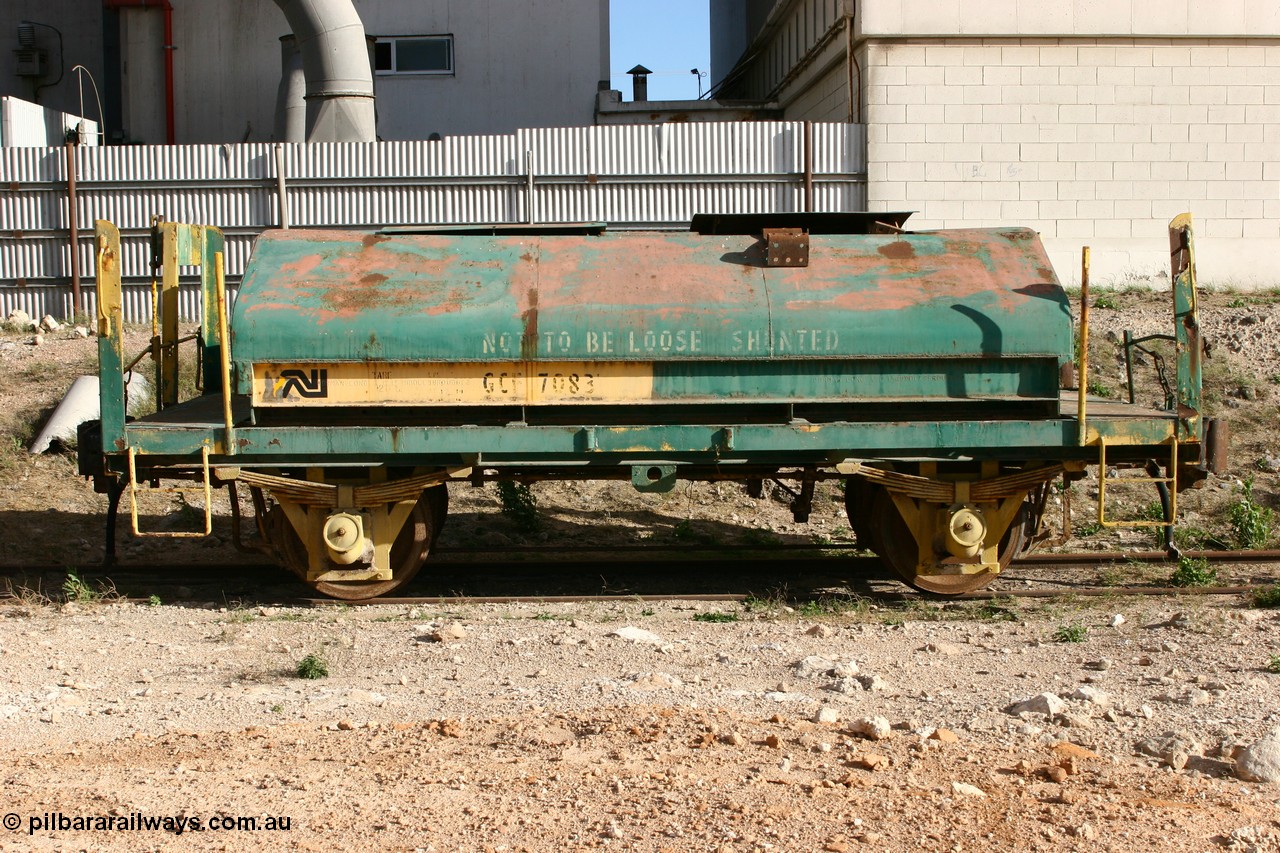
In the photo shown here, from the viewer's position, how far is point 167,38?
22.9 m

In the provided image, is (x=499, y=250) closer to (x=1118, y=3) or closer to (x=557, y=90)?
(x=1118, y=3)

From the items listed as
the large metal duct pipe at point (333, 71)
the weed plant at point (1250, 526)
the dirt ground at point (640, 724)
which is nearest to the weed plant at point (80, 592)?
the dirt ground at point (640, 724)

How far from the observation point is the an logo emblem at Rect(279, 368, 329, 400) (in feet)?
24.8

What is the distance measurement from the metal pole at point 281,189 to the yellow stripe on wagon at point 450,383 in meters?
10.1

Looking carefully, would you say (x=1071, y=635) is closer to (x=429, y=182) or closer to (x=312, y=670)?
(x=312, y=670)

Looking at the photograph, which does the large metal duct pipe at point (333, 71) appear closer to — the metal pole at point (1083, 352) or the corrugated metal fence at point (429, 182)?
the corrugated metal fence at point (429, 182)

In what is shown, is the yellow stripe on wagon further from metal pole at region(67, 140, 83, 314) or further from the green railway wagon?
metal pole at region(67, 140, 83, 314)

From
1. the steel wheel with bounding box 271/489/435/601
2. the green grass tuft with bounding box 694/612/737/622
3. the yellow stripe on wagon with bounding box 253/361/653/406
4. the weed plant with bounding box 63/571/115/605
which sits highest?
the yellow stripe on wagon with bounding box 253/361/653/406

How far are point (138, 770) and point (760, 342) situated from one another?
4176 mm

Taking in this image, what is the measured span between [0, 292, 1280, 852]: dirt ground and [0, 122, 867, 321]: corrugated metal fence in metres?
8.66

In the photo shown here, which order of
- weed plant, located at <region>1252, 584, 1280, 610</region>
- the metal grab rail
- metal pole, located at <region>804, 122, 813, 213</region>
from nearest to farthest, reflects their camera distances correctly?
the metal grab rail < weed plant, located at <region>1252, 584, 1280, 610</region> < metal pole, located at <region>804, 122, 813, 213</region>

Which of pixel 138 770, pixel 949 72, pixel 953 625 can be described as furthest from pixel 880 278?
pixel 949 72

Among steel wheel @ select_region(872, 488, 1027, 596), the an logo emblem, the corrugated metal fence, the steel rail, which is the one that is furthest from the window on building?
steel wheel @ select_region(872, 488, 1027, 596)

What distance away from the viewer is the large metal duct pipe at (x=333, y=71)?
1852 centimetres
